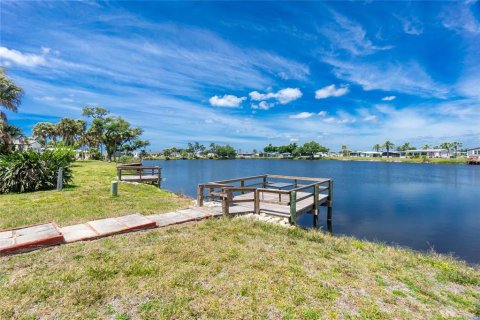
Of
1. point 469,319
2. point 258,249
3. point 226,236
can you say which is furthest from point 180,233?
point 469,319

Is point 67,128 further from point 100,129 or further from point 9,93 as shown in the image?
point 9,93

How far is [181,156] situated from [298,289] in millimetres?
128292

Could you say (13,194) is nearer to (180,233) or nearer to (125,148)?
(180,233)

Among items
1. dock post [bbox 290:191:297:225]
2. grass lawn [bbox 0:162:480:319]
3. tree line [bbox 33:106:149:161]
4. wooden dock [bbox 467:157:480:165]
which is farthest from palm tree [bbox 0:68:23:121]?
wooden dock [bbox 467:157:480:165]

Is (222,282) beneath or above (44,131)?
beneath

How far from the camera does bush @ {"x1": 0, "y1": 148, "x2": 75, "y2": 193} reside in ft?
35.0

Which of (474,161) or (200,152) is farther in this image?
(200,152)

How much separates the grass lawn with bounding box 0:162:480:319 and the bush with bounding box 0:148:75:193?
28.7 feet

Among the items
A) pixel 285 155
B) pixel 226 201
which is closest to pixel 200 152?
pixel 285 155

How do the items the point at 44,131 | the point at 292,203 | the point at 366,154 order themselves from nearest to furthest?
the point at 292,203 → the point at 44,131 → the point at 366,154

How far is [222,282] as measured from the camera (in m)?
3.59

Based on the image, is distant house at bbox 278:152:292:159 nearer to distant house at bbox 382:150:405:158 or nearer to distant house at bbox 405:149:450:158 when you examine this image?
distant house at bbox 382:150:405:158

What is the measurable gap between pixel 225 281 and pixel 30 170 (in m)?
12.0

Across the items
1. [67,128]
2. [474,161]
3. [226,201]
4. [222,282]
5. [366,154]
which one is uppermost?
[67,128]
